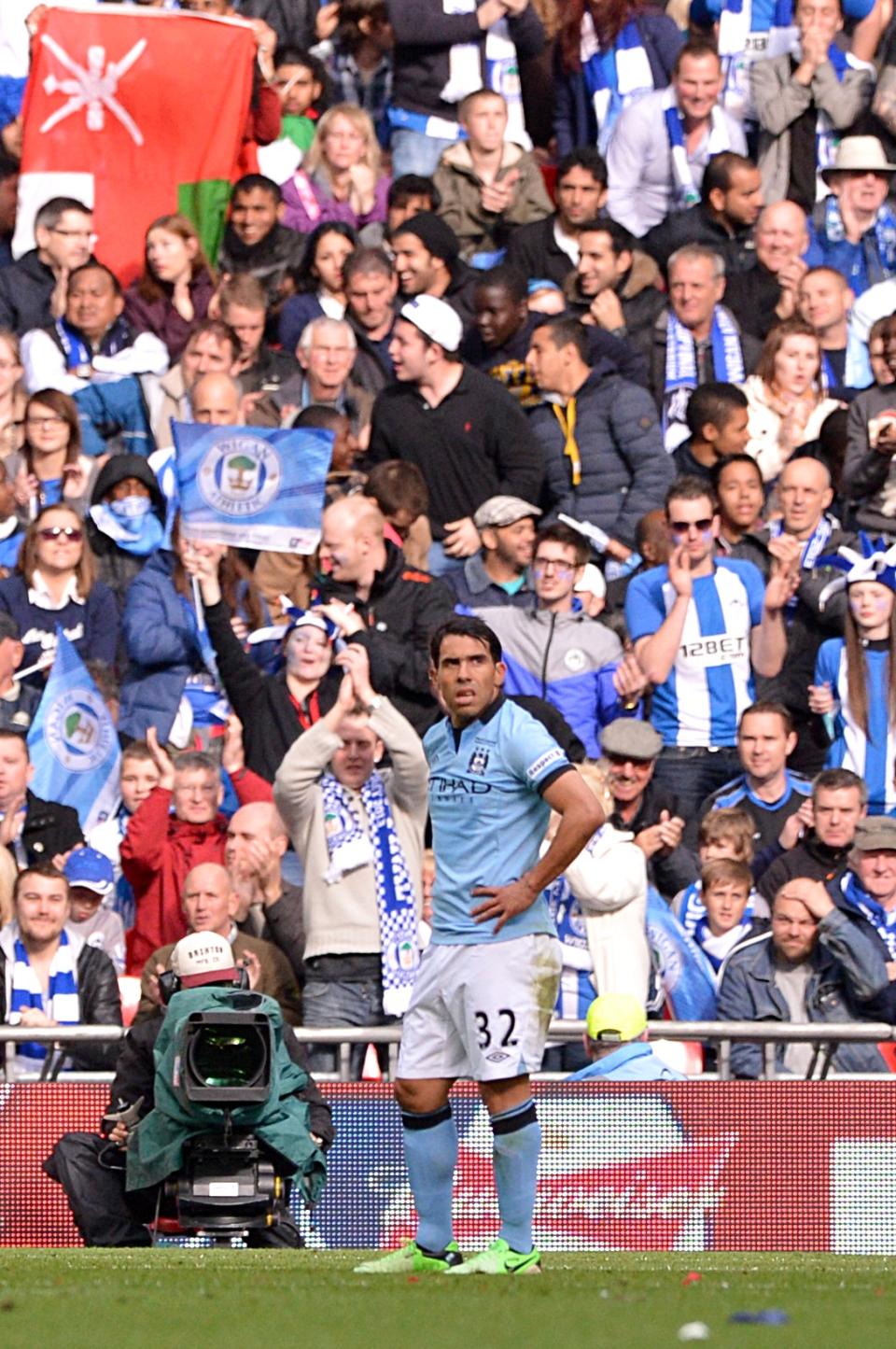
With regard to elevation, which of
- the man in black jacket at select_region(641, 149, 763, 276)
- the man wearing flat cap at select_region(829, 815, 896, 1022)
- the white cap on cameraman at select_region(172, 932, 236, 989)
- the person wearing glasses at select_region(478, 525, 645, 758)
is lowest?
the white cap on cameraman at select_region(172, 932, 236, 989)

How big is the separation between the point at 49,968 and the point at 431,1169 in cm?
385

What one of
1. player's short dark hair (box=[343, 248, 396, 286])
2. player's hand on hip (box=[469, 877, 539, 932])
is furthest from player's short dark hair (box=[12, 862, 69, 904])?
player's short dark hair (box=[343, 248, 396, 286])

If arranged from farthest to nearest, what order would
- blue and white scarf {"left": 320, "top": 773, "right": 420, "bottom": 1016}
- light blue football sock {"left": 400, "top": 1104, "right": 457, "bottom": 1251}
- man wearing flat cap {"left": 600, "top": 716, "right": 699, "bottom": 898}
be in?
man wearing flat cap {"left": 600, "top": 716, "right": 699, "bottom": 898}
blue and white scarf {"left": 320, "top": 773, "right": 420, "bottom": 1016}
light blue football sock {"left": 400, "top": 1104, "right": 457, "bottom": 1251}

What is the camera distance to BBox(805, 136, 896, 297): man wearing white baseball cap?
1673 centimetres

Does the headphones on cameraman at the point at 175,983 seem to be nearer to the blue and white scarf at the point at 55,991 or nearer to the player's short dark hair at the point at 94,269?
the blue and white scarf at the point at 55,991

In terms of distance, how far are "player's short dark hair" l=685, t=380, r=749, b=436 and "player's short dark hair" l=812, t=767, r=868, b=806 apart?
112 inches

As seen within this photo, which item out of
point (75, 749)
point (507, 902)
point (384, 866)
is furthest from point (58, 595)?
point (507, 902)

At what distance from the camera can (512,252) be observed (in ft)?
54.2

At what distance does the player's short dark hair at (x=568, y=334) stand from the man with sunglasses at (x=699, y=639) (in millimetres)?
1255

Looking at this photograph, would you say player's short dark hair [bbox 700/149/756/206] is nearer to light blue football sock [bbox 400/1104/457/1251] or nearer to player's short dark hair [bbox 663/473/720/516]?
player's short dark hair [bbox 663/473/720/516]

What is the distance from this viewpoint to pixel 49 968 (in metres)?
11.8

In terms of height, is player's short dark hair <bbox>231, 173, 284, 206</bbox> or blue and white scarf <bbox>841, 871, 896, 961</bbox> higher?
player's short dark hair <bbox>231, 173, 284, 206</bbox>

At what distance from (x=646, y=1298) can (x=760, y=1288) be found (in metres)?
0.47

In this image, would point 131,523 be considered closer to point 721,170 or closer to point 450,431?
point 450,431
